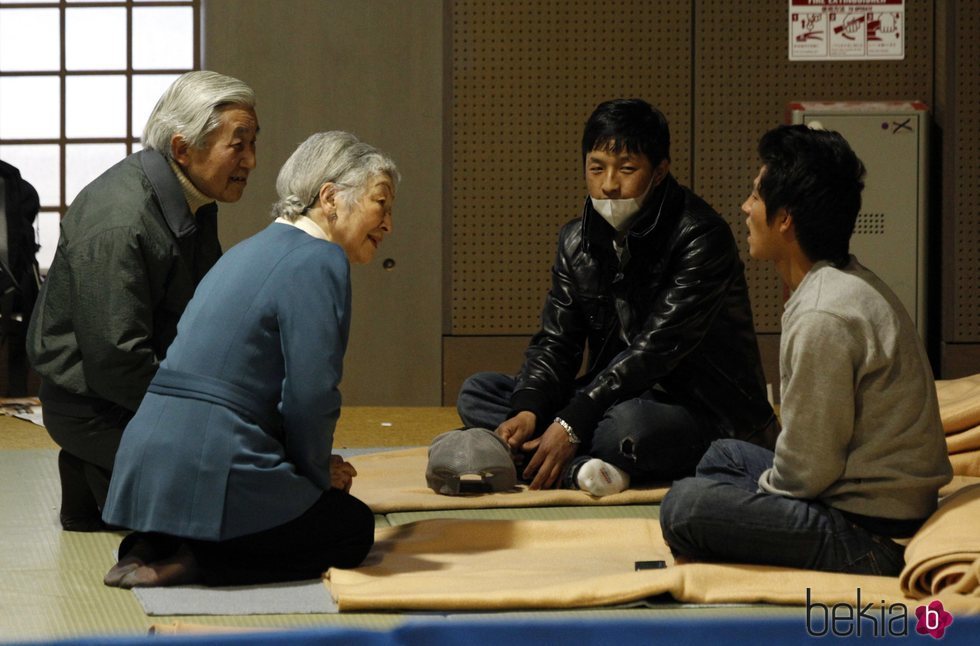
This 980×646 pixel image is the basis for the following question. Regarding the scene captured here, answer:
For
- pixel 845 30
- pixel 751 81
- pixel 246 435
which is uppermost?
pixel 845 30

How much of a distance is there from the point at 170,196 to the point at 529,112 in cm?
271

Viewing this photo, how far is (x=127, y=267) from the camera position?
303 cm

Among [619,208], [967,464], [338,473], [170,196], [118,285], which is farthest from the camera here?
[967,464]

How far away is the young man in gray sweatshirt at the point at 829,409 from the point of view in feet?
7.93

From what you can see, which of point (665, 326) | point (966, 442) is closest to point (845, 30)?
point (966, 442)

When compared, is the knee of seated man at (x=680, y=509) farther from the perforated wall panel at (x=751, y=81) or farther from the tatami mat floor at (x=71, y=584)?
the perforated wall panel at (x=751, y=81)

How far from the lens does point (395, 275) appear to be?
5.72 m

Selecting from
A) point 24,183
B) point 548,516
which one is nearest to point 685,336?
point 548,516

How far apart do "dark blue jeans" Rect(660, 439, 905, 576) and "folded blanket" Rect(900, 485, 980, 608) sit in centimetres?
10

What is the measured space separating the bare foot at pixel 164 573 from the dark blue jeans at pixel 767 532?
0.95 metres

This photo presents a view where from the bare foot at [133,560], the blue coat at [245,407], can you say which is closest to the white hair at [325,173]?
the blue coat at [245,407]

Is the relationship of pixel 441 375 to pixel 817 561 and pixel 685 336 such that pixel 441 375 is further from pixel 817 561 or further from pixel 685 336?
pixel 817 561

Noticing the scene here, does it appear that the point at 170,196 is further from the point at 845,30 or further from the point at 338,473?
the point at 845,30

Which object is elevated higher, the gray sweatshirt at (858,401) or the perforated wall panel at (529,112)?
the perforated wall panel at (529,112)
